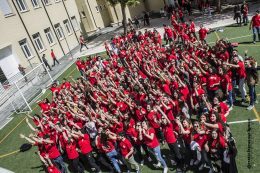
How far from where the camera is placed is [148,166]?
29.6 feet

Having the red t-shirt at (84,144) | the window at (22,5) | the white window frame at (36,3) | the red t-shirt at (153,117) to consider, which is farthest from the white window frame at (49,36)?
the red t-shirt at (153,117)

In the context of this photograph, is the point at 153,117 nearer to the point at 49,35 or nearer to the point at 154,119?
the point at 154,119

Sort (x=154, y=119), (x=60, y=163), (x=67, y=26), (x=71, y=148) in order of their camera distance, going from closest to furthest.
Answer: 1. (x=154, y=119)
2. (x=71, y=148)
3. (x=60, y=163)
4. (x=67, y=26)

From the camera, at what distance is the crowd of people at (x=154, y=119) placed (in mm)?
7637

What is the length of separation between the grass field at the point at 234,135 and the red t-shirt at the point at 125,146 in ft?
4.14

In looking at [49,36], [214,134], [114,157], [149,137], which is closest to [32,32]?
[49,36]

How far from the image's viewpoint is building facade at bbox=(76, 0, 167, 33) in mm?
40906

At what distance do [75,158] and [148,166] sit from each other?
2417 millimetres

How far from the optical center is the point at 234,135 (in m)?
9.21

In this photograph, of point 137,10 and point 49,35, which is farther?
point 137,10

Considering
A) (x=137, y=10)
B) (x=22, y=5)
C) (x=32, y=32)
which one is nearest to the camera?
(x=22, y=5)

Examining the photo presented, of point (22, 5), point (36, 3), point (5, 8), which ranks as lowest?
point (36, 3)

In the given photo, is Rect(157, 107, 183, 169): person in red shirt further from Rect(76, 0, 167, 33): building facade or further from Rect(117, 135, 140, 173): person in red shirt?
Rect(76, 0, 167, 33): building facade

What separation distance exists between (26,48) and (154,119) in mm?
21455
